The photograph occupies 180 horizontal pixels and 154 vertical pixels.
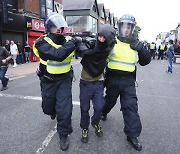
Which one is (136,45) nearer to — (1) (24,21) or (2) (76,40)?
(2) (76,40)

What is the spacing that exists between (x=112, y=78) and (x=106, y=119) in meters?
1.27

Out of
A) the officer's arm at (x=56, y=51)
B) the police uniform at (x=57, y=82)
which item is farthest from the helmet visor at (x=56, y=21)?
the officer's arm at (x=56, y=51)

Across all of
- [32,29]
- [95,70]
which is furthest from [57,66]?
[32,29]

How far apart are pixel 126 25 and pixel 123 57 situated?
49 centimetres

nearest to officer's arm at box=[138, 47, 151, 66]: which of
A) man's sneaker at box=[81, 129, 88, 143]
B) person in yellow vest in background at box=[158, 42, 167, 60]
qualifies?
man's sneaker at box=[81, 129, 88, 143]

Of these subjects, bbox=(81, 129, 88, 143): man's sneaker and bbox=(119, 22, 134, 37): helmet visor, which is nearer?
bbox=(119, 22, 134, 37): helmet visor

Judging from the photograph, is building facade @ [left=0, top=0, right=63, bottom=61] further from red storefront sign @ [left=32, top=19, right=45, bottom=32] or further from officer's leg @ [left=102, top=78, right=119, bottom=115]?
officer's leg @ [left=102, top=78, right=119, bottom=115]

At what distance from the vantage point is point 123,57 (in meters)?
3.08

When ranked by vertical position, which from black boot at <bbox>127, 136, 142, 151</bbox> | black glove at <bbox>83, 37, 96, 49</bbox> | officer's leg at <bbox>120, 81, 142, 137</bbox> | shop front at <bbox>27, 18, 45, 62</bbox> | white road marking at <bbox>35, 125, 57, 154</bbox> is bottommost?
white road marking at <bbox>35, 125, 57, 154</bbox>

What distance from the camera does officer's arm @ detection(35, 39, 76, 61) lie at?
2.72 m

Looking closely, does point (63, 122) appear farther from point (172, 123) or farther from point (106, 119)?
point (172, 123)

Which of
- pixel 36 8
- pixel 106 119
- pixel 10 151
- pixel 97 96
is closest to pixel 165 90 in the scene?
pixel 106 119

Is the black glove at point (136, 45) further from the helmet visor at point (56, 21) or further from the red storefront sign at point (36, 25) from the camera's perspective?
the red storefront sign at point (36, 25)

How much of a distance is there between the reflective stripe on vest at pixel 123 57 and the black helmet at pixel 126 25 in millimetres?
157
